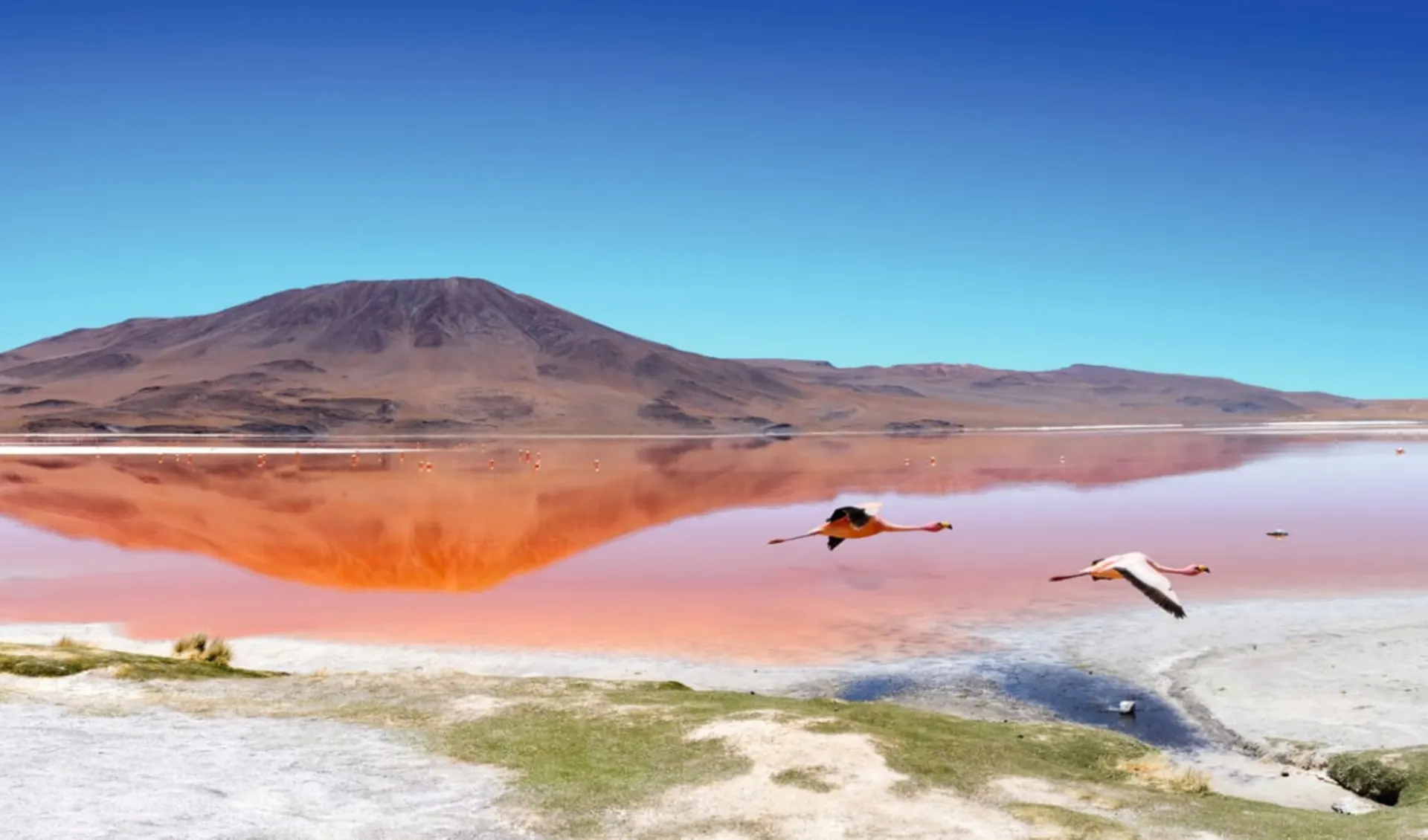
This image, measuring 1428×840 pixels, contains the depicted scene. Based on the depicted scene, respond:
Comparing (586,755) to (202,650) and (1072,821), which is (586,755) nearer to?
(1072,821)

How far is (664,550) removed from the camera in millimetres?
28047

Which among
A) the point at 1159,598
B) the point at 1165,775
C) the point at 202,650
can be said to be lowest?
the point at 202,650

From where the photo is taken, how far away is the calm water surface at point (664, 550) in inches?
766

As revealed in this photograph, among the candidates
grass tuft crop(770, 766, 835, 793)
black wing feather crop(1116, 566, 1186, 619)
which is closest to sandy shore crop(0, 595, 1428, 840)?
grass tuft crop(770, 766, 835, 793)

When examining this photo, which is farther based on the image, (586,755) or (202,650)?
(202,650)

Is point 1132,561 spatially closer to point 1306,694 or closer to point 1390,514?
point 1306,694

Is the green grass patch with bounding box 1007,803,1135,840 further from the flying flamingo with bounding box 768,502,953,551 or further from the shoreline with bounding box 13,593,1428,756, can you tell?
the shoreline with bounding box 13,593,1428,756

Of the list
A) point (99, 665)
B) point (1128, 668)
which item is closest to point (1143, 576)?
point (1128, 668)

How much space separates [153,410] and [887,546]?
12929cm

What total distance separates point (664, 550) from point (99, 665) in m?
16.0

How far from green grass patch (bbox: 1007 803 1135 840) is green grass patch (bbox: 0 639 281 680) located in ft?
31.0

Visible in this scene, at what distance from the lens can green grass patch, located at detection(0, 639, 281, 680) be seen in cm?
1286

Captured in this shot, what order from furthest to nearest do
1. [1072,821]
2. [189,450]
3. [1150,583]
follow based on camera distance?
1. [189,450]
2. [1150,583]
3. [1072,821]

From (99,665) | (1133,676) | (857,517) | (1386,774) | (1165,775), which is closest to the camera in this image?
(1165,775)
